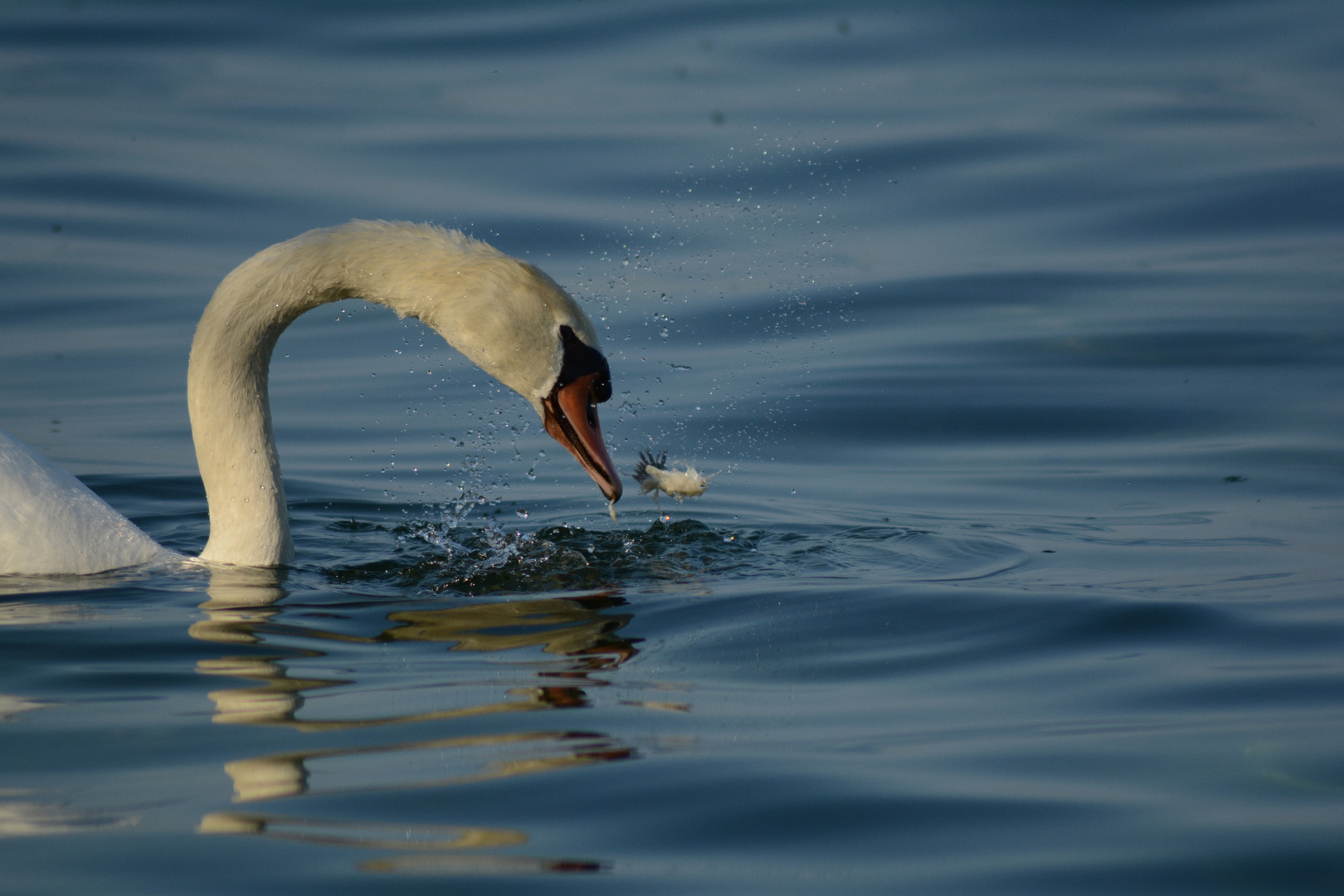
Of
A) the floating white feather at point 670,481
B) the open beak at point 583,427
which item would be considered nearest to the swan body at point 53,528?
the open beak at point 583,427

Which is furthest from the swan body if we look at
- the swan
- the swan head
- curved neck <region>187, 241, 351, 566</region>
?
the swan head

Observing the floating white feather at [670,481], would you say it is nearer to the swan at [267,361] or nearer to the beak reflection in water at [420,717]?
the swan at [267,361]

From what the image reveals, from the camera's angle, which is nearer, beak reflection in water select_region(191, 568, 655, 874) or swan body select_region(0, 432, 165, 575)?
beak reflection in water select_region(191, 568, 655, 874)

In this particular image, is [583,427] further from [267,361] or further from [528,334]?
[267,361]

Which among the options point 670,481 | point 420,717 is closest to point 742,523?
point 670,481

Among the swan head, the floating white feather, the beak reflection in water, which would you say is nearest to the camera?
the beak reflection in water

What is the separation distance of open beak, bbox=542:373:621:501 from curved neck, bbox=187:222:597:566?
2.5 inches

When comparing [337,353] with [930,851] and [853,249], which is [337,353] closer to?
[853,249]

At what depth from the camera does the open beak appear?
5.38 metres

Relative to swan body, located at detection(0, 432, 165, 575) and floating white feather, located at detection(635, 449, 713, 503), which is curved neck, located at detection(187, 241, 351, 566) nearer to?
swan body, located at detection(0, 432, 165, 575)

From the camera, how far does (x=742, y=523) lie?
6480 millimetres

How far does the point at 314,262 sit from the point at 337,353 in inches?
183

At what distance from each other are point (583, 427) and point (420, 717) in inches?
69.5

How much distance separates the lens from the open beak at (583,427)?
17.6 ft
